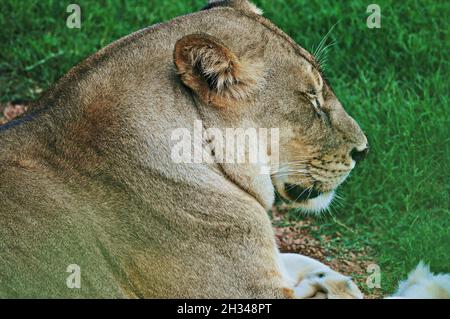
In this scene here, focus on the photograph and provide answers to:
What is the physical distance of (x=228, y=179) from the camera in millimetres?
4547

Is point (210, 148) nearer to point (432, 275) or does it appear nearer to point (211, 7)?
point (211, 7)

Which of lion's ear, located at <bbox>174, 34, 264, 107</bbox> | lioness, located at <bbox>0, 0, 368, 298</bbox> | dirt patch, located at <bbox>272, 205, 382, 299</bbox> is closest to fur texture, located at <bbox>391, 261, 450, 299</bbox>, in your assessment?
dirt patch, located at <bbox>272, 205, 382, 299</bbox>

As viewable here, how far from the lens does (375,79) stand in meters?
7.22

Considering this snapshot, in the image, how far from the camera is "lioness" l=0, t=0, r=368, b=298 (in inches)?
170

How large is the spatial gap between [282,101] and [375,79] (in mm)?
2698

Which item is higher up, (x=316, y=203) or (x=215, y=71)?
(x=215, y=71)

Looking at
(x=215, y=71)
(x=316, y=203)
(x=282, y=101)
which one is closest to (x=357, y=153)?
(x=316, y=203)

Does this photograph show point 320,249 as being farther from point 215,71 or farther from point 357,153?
point 215,71

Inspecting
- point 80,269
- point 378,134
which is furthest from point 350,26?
point 80,269

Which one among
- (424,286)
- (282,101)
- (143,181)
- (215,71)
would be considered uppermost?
(215,71)

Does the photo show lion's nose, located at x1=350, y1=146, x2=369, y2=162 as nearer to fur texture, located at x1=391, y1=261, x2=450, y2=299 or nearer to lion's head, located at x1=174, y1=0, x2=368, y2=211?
lion's head, located at x1=174, y1=0, x2=368, y2=211

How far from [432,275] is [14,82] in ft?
12.1

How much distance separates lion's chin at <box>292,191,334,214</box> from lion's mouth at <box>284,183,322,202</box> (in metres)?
0.02

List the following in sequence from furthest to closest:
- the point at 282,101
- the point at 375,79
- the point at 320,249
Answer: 1. the point at 375,79
2. the point at 320,249
3. the point at 282,101
